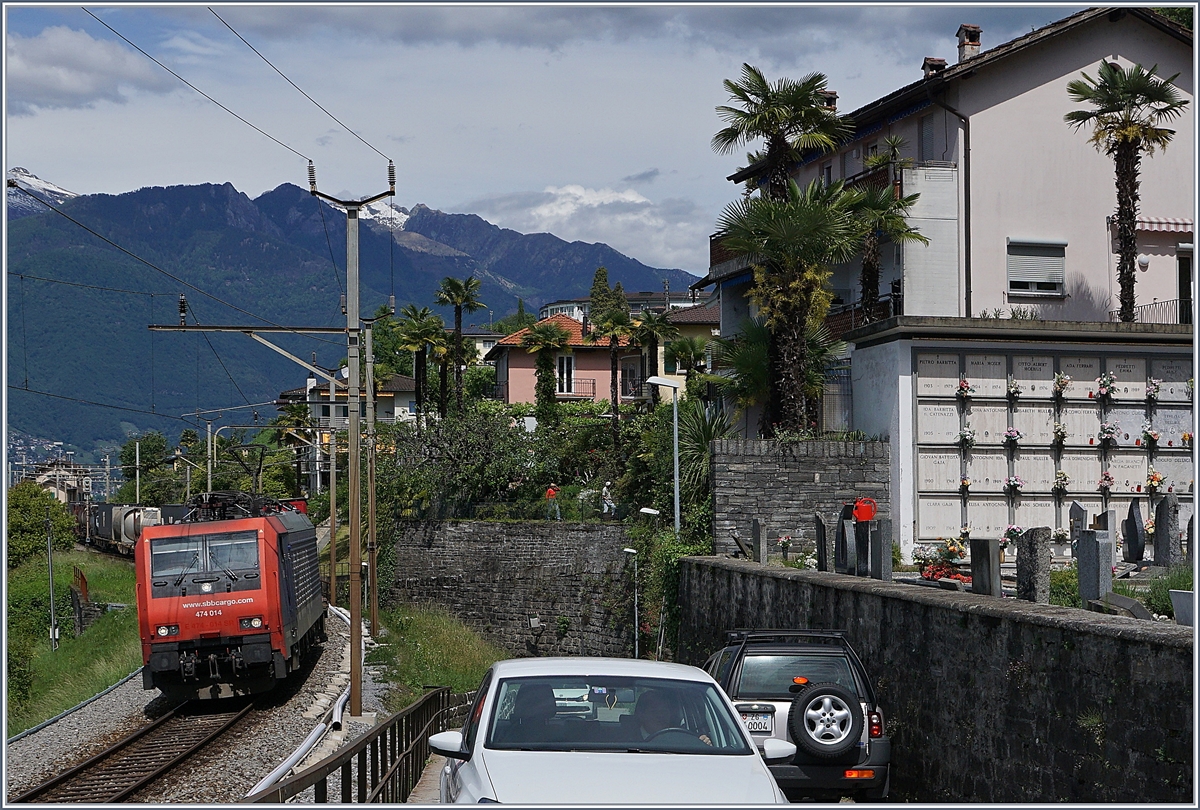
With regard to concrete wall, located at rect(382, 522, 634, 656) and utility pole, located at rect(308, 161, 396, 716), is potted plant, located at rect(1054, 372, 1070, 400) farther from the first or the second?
concrete wall, located at rect(382, 522, 634, 656)

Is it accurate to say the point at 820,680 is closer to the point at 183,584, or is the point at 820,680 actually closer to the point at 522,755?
the point at 522,755

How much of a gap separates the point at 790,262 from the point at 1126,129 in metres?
10.8

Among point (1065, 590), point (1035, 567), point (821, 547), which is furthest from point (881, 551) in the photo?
point (1035, 567)

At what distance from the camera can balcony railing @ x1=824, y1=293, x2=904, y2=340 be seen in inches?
1444

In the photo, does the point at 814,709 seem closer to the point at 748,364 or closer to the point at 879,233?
the point at 748,364

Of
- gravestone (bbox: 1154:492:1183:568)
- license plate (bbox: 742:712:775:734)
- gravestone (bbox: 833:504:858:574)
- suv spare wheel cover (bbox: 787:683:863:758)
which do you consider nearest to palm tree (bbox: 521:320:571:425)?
gravestone (bbox: 833:504:858:574)

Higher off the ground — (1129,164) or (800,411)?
(1129,164)

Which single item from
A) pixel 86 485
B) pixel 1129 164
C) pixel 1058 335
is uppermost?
pixel 1129 164

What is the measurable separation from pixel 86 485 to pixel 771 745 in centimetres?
10619

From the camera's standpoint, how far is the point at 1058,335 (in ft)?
83.4

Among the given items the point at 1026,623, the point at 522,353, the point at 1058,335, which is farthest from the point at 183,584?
the point at 522,353

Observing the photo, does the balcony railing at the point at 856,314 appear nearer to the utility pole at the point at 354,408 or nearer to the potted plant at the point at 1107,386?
the potted plant at the point at 1107,386

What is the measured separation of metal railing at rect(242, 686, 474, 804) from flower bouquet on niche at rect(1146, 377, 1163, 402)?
50.4ft

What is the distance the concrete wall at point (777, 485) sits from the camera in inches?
1067
